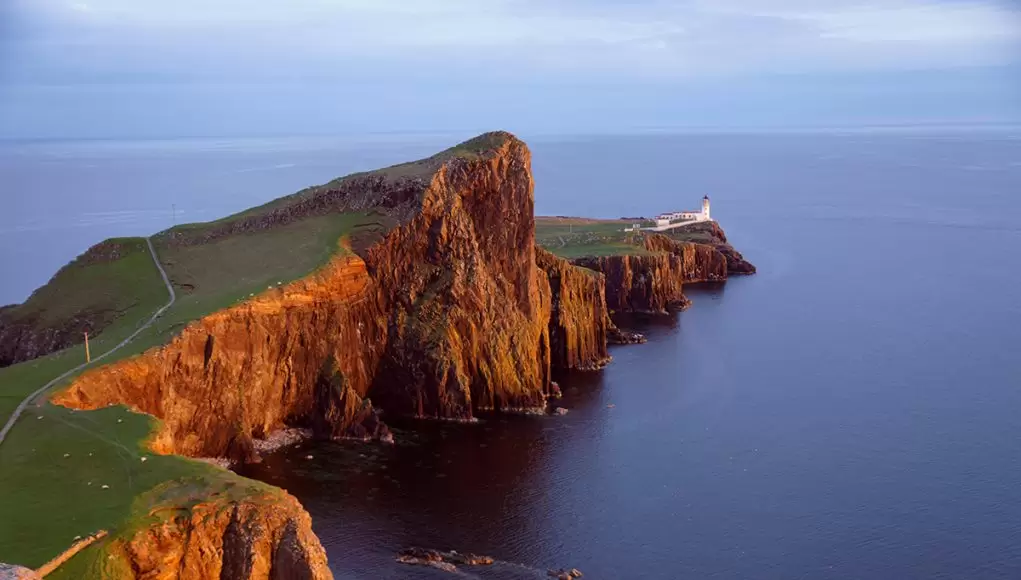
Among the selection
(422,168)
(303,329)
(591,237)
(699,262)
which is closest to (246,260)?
(303,329)

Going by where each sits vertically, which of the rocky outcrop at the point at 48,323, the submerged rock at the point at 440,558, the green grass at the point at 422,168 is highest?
the green grass at the point at 422,168

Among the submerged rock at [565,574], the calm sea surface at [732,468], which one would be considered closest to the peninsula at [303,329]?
the calm sea surface at [732,468]

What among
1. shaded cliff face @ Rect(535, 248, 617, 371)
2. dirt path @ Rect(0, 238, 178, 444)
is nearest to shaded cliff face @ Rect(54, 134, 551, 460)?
dirt path @ Rect(0, 238, 178, 444)

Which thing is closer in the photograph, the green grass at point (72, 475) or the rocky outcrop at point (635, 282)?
the green grass at point (72, 475)

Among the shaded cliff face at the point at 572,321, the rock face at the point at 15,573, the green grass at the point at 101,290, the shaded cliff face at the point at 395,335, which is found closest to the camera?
the rock face at the point at 15,573

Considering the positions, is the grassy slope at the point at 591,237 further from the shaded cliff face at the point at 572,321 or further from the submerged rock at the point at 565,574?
the submerged rock at the point at 565,574

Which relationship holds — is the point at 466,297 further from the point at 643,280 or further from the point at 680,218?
the point at 680,218

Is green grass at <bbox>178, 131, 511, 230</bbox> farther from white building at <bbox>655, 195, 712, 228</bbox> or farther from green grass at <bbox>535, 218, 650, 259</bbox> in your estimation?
white building at <bbox>655, 195, 712, 228</bbox>
